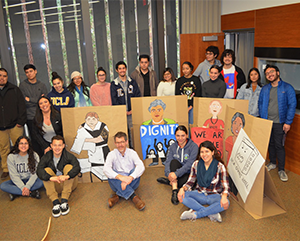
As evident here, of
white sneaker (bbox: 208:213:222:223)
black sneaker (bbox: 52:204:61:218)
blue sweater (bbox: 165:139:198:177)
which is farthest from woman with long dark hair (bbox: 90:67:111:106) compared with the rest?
white sneaker (bbox: 208:213:222:223)

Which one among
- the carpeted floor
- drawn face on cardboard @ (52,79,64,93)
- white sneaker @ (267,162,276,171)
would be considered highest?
drawn face on cardboard @ (52,79,64,93)

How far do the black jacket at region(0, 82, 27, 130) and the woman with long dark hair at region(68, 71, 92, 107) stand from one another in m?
0.66

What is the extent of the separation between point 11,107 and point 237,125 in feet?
9.21

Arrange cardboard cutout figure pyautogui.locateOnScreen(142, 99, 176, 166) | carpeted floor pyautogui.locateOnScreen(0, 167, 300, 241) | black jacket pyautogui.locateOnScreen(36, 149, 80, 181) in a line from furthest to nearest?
1. cardboard cutout figure pyautogui.locateOnScreen(142, 99, 176, 166)
2. black jacket pyautogui.locateOnScreen(36, 149, 80, 181)
3. carpeted floor pyautogui.locateOnScreen(0, 167, 300, 241)

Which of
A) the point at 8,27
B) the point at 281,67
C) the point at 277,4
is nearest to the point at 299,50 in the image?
the point at 281,67

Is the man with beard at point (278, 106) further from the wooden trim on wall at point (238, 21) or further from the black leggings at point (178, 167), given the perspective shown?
the wooden trim on wall at point (238, 21)

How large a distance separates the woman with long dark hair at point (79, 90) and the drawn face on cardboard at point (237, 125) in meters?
2.04

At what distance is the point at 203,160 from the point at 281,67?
191cm

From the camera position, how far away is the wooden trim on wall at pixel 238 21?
426 cm

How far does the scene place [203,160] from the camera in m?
2.85

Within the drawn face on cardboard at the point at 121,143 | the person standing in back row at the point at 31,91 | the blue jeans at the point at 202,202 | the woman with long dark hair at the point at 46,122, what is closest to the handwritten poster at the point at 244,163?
the blue jeans at the point at 202,202

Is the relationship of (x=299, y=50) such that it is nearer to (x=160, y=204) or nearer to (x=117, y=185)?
(x=160, y=204)

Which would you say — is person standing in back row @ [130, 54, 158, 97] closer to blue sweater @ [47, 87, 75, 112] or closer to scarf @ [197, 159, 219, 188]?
blue sweater @ [47, 87, 75, 112]

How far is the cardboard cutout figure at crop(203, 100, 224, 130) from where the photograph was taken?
357 centimetres
